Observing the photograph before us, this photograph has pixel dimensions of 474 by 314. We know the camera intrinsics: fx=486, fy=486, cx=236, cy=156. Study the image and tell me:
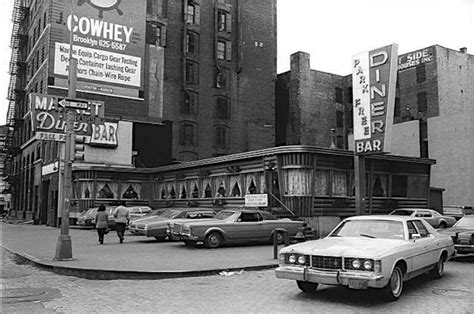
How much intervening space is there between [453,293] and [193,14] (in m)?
48.3

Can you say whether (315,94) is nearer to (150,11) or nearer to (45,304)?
(150,11)

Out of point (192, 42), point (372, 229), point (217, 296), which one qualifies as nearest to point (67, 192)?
point (217, 296)

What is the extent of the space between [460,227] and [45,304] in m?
11.8

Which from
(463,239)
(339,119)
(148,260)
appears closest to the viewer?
(463,239)

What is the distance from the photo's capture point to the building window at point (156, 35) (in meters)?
48.8

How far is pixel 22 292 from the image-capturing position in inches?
381

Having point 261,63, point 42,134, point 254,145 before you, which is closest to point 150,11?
point 261,63

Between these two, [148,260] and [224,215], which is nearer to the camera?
[148,260]

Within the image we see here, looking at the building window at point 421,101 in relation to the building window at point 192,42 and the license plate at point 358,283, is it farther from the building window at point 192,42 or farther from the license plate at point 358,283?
the license plate at point 358,283

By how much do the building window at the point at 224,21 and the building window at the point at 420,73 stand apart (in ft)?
68.0

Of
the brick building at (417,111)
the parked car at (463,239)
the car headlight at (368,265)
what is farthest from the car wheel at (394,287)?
the brick building at (417,111)

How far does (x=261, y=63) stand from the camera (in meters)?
56.3

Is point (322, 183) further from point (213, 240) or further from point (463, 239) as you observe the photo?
point (463, 239)

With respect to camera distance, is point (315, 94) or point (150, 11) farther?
point (315, 94)
